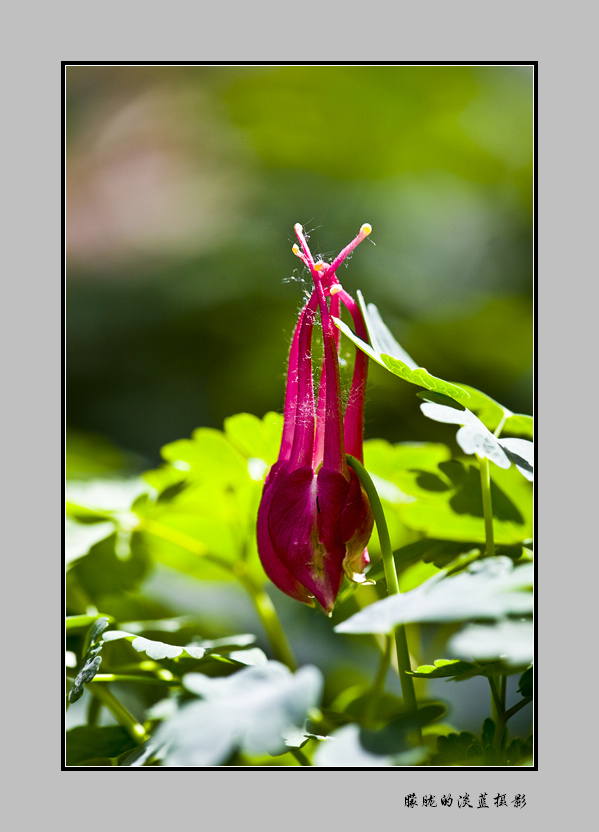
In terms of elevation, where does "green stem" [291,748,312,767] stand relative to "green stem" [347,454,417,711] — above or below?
below

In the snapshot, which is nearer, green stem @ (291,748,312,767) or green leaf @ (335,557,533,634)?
green leaf @ (335,557,533,634)

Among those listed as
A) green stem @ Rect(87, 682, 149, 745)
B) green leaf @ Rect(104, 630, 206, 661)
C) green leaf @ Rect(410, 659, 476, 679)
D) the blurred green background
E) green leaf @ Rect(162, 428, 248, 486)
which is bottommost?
green stem @ Rect(87, 682, 149, 745)

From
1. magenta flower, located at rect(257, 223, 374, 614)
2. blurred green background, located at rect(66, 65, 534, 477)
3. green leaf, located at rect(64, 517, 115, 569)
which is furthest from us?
→ blurred green background, located at rect(66, 65, 534, 477)

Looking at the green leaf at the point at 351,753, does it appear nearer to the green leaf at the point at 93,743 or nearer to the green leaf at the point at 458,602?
the green leaf at the point at 458,602

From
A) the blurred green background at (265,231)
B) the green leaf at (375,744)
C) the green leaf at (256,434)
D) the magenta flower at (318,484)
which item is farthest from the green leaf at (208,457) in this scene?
the blurred green background at (265,231)

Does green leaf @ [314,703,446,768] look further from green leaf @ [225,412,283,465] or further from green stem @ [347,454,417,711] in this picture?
green leaf @ [225,412,283,465]

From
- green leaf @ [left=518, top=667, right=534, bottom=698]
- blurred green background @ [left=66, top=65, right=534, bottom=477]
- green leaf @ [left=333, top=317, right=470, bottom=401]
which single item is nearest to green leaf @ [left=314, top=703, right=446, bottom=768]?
green leaf @ [left=518, top=667, right=534, bottom=698]

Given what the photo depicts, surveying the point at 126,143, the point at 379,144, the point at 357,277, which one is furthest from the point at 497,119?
the point at 126,143
